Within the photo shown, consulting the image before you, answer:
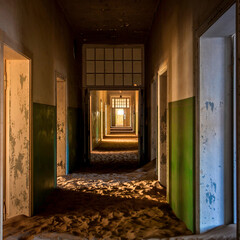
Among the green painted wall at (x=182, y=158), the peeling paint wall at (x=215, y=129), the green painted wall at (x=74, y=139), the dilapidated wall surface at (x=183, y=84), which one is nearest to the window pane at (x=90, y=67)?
the green painted wall at (x=74, y=139)

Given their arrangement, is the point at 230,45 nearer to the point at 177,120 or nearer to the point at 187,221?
the point at 177,120

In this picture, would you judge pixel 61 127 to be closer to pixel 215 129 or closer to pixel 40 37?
pixel 40 37

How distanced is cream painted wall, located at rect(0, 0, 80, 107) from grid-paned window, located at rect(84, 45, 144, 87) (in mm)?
1455

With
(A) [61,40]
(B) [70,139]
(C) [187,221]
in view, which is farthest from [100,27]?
(C) [187,221]

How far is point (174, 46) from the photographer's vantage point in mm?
3639

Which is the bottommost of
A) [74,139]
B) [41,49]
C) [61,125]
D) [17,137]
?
[74,139]

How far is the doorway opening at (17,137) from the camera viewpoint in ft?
11.3

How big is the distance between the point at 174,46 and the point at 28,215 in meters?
2.82

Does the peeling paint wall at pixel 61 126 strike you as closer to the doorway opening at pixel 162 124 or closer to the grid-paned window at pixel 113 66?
the grid-paned window at pixel 113 66

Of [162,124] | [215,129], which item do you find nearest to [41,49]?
[162,124]

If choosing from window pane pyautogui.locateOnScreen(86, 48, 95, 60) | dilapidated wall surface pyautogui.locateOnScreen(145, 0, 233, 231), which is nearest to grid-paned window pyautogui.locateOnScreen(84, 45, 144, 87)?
window pane pyautogui.locateOnScreen(86, 48, 95, 60)

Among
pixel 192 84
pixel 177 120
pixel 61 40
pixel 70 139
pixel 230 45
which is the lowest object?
pixel 70 139

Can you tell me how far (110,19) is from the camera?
595 cm

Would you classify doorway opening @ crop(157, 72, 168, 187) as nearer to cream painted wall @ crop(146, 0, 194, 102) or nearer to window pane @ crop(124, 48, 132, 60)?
cream painted wall @ crop(146, 0, 194, 102)
